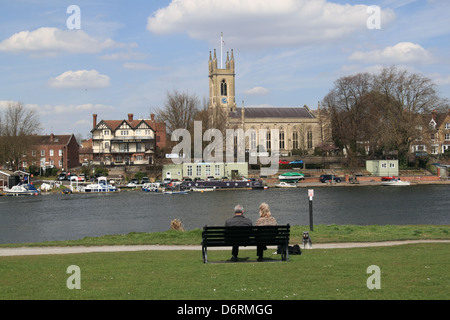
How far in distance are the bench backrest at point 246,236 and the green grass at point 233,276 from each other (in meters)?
0.54

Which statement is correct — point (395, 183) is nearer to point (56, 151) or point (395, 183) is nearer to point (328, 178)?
point (328, 178)

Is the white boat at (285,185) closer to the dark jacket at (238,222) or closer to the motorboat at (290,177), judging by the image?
the motorboat at (290,177)

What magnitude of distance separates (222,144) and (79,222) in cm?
5540

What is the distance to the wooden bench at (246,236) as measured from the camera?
580 inches

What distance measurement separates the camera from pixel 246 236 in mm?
14742

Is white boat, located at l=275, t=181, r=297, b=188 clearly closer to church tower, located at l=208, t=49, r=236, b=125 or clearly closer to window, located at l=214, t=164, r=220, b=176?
window, located at l=214, t=164, r=220, b=176

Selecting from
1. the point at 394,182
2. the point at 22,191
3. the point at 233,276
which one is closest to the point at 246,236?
the point at 233,276

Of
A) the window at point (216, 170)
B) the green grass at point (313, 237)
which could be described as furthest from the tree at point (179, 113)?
the green grass at point (313, 237)

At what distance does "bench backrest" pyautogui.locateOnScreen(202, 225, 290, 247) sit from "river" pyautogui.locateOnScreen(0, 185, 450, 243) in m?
20.9

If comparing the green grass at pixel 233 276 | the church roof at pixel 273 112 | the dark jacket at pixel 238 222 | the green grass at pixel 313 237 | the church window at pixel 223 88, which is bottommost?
the green grass at pixel 313 237

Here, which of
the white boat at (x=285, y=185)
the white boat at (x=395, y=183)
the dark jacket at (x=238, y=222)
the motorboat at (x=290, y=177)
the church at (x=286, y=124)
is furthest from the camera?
the church at (x=286, y=124)

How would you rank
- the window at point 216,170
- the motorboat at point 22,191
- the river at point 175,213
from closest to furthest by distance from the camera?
the river at point 175,213 < the motorboat at point 22,191 < the window at point 216,170

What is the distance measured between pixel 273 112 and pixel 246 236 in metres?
125

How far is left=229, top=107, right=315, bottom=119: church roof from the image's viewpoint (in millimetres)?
136125
